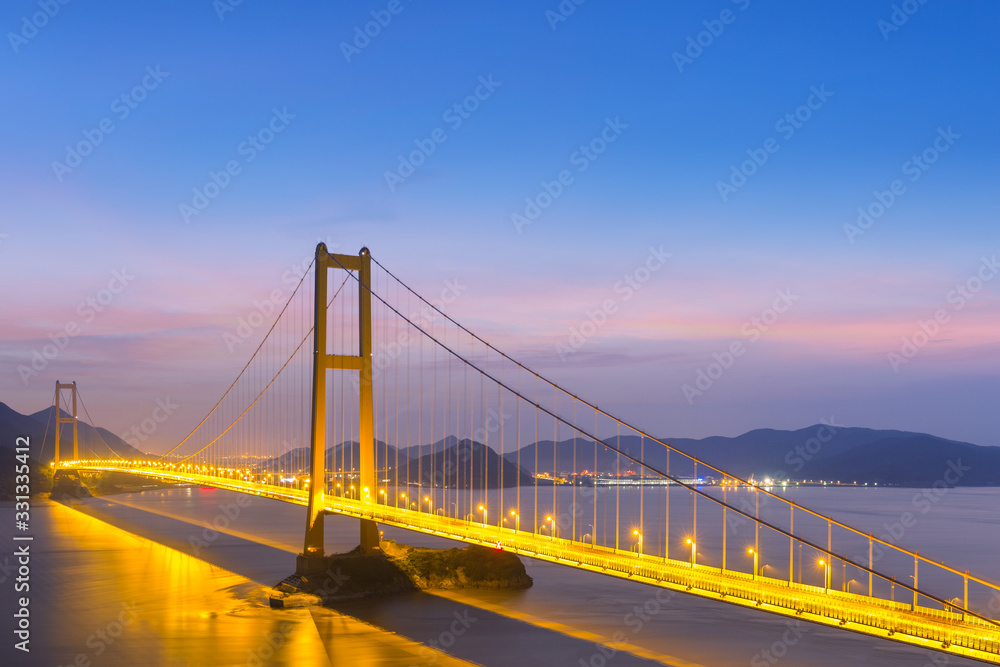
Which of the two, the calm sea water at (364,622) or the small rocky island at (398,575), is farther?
the small rocky island at (398,575)

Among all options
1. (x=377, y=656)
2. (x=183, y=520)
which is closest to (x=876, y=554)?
(x=377, y=656)

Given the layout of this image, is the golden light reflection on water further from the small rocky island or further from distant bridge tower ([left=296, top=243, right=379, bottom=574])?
distant bridge tower ([left=296, top=243, right=379, bottom=574])

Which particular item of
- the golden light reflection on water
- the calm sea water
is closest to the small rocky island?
the calm sea water

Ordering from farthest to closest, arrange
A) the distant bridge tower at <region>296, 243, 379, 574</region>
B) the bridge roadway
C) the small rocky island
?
the distant bridge tower at <region>296, 243, 379, 574</region>, the small rocky island, the bridge roadway

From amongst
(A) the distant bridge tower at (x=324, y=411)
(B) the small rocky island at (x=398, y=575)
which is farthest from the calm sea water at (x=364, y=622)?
(A) the distant bridge tower at (x=324, y=411)

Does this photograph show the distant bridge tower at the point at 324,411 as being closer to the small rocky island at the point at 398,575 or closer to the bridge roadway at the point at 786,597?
A: the small rocky island at the point at 398,575

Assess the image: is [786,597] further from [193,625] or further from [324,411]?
[324,411]
